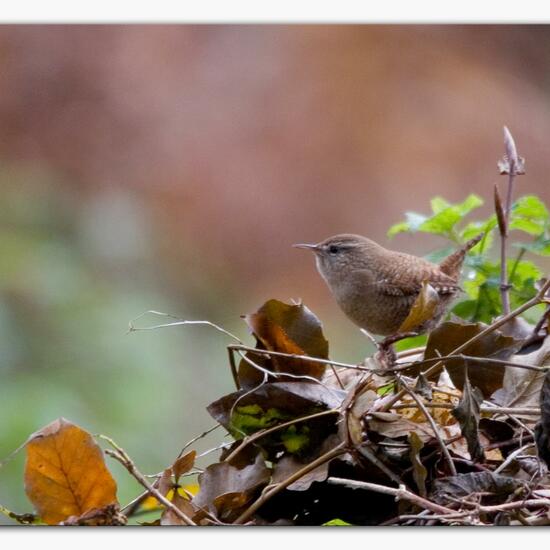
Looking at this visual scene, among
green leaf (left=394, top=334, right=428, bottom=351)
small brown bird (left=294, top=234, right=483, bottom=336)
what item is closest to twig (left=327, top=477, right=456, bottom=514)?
green leaf (left=394, top=334, right=428, bottom=351)

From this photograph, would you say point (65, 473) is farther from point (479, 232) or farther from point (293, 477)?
point (479, 232)

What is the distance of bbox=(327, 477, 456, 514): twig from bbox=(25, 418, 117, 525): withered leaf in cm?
21

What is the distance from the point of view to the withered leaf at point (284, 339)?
2.89 ft

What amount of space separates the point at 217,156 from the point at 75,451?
6.23 ft

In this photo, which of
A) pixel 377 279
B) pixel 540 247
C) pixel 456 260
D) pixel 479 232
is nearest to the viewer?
pixel 540 247

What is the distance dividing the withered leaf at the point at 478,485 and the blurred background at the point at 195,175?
122 cm

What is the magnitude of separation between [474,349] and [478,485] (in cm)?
14

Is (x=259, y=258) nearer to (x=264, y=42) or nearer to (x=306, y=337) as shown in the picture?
(x=264, y=42)

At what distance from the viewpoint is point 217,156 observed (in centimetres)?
267

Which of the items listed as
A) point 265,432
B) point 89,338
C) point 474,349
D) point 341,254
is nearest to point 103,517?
point 265,432

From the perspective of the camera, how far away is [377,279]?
1.58m

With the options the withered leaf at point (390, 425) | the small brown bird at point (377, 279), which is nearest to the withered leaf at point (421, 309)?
the withered leaf at point (390, 425)

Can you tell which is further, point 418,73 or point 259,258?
point 259,258

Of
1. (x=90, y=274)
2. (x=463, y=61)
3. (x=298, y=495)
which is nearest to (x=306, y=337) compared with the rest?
(x=298, y=495)
